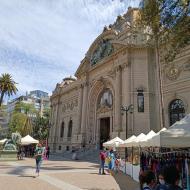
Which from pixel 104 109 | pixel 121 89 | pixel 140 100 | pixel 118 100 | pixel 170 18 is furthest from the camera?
pixel 104 109

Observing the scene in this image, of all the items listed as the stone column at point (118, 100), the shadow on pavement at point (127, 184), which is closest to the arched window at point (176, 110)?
the stone column at point (118, 100)

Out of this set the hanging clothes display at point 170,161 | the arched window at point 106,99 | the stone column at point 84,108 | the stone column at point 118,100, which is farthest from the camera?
the stone column at point 84,108

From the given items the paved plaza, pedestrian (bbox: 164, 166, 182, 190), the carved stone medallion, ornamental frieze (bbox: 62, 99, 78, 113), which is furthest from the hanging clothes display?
ornamental frieze (bbox: 62, 99, 78, 113)

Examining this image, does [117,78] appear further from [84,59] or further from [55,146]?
[55,146]

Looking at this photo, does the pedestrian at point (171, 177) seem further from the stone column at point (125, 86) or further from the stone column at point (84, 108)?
the stone column at point (84, 108)

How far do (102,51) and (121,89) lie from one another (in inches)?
371

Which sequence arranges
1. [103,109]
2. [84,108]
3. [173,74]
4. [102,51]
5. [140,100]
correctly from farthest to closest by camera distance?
[84,108]
[102,51]
[103,109]
[140,100]
[173,74]

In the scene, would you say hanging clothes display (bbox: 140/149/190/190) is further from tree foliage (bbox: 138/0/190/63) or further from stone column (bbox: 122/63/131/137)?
stone column (bbox: 122/63/131/137)

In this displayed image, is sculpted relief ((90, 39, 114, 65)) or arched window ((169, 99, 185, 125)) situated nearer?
arched window ((169, 99, 185, 125))

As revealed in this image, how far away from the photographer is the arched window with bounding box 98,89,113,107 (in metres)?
37.3

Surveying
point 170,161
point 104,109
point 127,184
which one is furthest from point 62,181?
point 104,109

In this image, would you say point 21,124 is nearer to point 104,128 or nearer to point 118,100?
point 104,128

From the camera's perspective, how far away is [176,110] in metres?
26.7

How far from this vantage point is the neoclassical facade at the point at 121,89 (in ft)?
89.0
